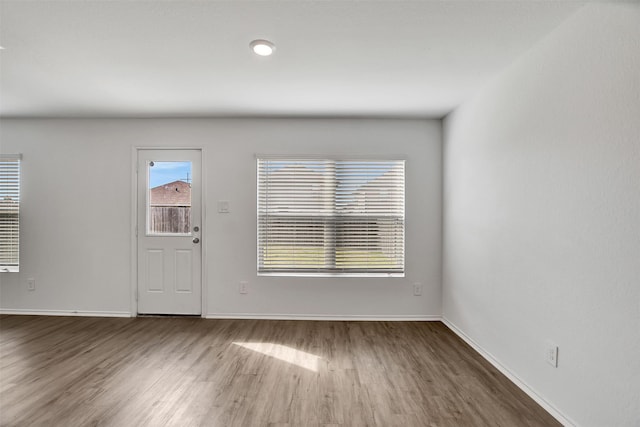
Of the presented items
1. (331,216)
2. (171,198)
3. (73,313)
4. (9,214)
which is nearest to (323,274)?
(331,216)

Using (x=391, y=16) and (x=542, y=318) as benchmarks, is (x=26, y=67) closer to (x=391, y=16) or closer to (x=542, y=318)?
(x=391, y=16)

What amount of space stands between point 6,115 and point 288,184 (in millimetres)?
3423

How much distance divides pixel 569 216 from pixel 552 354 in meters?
0.88

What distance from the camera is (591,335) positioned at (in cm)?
165

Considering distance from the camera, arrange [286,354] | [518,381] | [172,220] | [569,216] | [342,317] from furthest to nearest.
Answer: [172,220] → [342,317] → [286,354] → [518,381] → [569,216]

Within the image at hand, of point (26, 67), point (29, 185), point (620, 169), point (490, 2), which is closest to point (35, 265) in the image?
point (29, 185)

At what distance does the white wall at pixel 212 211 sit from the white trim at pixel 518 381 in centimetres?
68

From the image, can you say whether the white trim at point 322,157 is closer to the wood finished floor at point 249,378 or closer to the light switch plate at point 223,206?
the light switch plate at point 223,206

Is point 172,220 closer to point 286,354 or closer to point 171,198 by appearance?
point 171,198

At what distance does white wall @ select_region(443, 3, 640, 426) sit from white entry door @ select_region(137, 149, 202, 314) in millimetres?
3107

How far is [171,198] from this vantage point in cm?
376

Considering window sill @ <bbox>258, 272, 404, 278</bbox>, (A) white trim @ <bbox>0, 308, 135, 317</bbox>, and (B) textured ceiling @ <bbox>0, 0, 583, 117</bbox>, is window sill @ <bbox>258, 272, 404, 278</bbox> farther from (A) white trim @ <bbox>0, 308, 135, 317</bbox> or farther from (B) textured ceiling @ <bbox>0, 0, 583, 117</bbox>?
(B) textured ceiling @ <bbox>0, 0, 583, 117</bbox>

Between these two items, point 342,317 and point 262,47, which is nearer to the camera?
point 262,47

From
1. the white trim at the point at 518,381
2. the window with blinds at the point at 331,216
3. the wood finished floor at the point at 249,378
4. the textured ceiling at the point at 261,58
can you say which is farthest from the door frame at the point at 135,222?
the white trim at the point at 518,381
